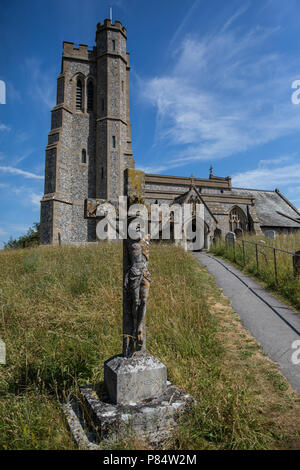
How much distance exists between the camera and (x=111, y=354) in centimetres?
361

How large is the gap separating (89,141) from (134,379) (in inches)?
999

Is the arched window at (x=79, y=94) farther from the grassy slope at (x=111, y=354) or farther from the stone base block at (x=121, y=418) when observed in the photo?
the stone base block at (x=121, y=418)

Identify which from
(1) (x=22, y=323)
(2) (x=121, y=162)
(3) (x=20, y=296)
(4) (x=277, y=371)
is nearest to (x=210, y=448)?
(4) (x=277, y=371)

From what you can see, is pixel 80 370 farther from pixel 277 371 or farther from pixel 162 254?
pixel 162 254

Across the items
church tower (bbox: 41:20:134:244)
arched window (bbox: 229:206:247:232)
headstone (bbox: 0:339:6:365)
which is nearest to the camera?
headstone (bbox: 0:339:6:365)

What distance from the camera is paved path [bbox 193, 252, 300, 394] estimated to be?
14.2 feet

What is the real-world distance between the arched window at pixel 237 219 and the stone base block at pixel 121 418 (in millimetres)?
26931

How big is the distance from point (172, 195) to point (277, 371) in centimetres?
2599

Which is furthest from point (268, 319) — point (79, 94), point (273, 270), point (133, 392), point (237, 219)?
point (79, 94)

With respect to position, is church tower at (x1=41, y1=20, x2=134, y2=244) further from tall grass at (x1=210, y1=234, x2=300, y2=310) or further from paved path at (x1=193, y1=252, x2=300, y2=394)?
paved path at (x1=193, y1=252, x2=300, y2=394)

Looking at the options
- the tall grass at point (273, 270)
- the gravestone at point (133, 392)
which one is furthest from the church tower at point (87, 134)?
the gravestone at point (133, 392)

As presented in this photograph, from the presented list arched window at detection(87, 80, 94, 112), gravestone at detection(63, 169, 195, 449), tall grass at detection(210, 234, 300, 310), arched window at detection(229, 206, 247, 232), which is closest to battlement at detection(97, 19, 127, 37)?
arched window at detection(87, 80, 94, 112)

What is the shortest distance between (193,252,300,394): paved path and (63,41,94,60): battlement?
26640mm
